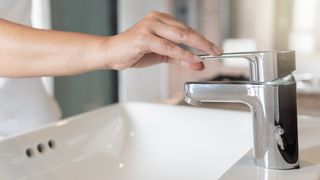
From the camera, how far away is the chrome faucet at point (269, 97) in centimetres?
47

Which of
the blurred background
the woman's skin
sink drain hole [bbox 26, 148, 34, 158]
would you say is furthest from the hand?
the blurred background

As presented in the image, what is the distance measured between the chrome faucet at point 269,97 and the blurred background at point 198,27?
115 cm

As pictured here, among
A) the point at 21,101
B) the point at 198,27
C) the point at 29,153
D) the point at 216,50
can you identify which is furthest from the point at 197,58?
the point at 198,27

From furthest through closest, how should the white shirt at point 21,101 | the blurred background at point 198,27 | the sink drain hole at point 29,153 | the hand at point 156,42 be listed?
1. the blurred background at point 198,27
2. the white shirt at point 21,101
3. the sink drain hole at point 29,153
4. the hand at point 156,42

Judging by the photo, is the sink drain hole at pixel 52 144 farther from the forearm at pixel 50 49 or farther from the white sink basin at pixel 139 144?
A: the forearm at pixel 50 49

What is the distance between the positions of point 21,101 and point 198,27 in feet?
4.33

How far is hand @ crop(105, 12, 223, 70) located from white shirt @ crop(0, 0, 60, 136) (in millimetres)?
311

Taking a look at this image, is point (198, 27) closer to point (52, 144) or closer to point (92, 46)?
point (52, 144)

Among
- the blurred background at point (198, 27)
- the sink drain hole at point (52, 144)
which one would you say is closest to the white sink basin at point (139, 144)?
the sink drain hole at point (52, 144)

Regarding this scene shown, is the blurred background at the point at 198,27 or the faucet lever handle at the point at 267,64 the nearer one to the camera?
the faucet lever handle at the point at 267,64

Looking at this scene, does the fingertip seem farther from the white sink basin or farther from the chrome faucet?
the white sink basin

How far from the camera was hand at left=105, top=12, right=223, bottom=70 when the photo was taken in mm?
465

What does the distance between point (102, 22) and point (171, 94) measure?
49 cm

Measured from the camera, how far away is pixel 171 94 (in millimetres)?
2074
